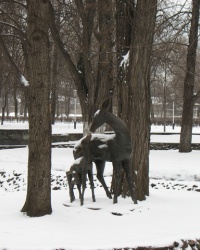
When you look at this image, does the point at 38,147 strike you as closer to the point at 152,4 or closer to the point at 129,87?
the point at 129,87

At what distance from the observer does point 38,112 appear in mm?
6883

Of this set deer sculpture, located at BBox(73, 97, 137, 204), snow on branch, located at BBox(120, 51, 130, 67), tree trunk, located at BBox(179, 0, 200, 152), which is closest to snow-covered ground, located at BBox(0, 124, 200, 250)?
deer sculpture, located at BBox(73, 97, 137, 204)

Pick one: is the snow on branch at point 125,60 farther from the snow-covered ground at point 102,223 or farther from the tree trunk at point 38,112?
the snow-covered ground at point 102,223

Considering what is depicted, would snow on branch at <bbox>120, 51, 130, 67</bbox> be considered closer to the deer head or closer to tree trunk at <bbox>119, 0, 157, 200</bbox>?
tree trunk at <bbox>119, 0, 157, 200</bbox>

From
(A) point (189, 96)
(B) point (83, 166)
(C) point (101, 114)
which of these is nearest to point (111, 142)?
(C) point (101, 114)

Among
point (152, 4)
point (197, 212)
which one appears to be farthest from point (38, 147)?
point (152, 4)

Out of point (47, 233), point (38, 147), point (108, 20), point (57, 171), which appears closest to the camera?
point (47, 233)

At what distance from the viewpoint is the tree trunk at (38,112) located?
688cm

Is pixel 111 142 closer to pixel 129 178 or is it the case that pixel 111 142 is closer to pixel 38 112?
pixel 129 178

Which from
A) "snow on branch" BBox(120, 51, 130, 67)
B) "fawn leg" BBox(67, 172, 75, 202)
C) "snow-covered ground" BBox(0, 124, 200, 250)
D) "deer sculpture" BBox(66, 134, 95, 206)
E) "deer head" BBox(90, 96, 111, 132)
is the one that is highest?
"snow on branch" BBox(120, 51, 130, 67)

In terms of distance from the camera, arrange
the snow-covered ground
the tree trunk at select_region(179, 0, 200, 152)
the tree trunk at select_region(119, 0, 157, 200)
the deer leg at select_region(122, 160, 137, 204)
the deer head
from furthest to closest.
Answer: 1. the tree trunk at select_region(179, 0, 200, 152)
2. the tree trunk at select_region(119, 0, 157, 200)
3. the deer leg at select_region(122, 160, 137, 204)
4. the deer head
5. the snow-covered ground

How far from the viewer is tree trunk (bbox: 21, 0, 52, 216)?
688 cm

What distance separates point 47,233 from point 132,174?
2.54 meters

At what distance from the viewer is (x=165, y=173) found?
1353 cm
